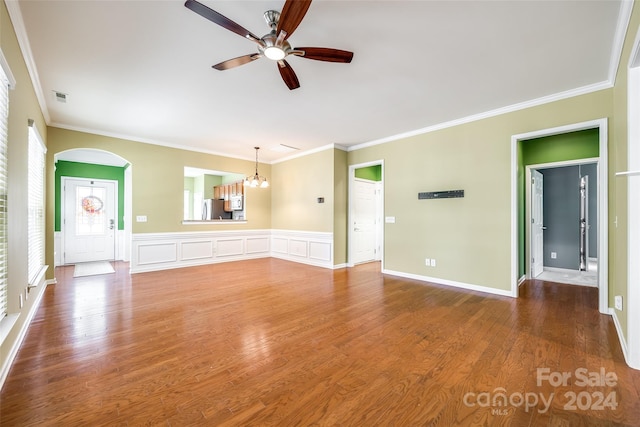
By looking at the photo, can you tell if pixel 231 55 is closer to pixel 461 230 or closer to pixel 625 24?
pixel 625 24

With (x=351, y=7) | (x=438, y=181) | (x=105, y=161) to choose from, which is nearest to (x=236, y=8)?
(x=351, y=7)

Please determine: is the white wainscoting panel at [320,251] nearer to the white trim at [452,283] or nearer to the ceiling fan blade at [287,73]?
the white trim at [452,283]

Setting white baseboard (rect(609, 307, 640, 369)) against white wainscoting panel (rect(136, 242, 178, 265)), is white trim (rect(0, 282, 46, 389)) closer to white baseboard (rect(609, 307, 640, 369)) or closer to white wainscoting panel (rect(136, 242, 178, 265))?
white wainscoting panel (rect(136, 242, 178, 265))

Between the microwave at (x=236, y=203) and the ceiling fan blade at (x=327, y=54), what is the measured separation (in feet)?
19.7

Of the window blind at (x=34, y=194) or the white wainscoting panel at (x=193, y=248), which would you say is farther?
the white wainscoting panel at (x=193, y=248)

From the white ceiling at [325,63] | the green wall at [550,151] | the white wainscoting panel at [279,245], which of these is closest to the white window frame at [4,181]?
the white ceiling at [325,63]

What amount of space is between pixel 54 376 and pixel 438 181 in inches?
207

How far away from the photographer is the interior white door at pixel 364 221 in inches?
258

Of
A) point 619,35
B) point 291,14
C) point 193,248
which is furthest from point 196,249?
point 619,35

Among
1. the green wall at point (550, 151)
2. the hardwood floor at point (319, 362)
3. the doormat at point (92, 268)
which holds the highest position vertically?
the green wall at point (550, 151)

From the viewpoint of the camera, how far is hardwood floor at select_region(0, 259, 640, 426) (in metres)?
1.68

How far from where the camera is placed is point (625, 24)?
2254 mm

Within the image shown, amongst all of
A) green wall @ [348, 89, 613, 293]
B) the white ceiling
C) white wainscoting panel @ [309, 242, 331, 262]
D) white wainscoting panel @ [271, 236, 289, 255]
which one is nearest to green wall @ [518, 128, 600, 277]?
green wall @ [348, 89, 613, 293]

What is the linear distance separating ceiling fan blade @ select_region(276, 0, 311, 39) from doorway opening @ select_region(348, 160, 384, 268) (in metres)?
4.23
